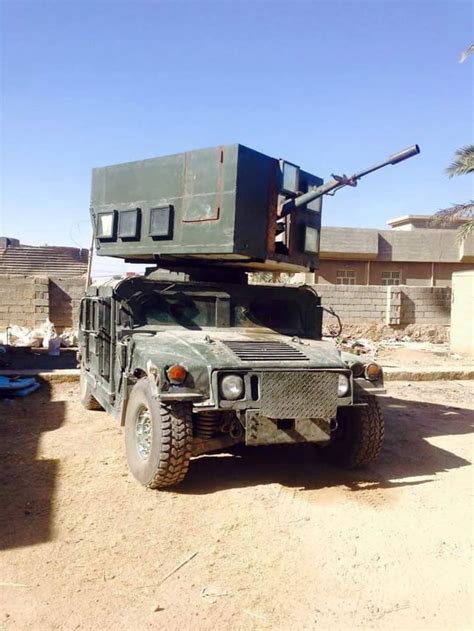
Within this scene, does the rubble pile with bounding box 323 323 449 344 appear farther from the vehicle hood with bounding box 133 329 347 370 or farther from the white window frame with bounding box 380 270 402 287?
the vehicle hood with bounding box 133 329 347 370

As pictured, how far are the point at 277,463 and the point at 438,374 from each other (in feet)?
20.3

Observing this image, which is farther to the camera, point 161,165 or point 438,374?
point 438,374

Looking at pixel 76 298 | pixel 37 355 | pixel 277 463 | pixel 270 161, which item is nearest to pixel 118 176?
pixel 270 161

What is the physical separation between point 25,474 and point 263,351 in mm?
2185

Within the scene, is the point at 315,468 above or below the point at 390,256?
below

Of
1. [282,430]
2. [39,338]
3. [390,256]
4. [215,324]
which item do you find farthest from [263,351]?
[390,256]

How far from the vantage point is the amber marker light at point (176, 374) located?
412 centimetres

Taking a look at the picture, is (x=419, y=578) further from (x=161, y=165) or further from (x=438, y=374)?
(x=438, y=374)

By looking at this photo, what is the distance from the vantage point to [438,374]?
10.4m

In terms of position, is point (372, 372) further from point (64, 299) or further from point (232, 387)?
point (64, 299)

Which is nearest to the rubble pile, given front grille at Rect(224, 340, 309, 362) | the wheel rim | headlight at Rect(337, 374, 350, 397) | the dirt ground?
the dirt ground

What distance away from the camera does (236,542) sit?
11.6 ft

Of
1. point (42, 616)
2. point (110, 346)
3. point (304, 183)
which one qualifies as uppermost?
point (304, 183)

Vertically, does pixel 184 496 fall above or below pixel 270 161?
below
